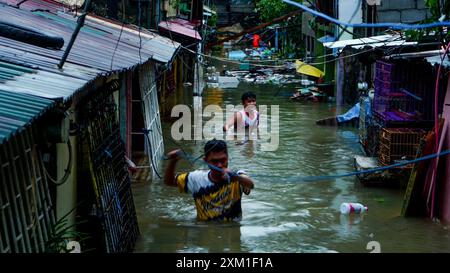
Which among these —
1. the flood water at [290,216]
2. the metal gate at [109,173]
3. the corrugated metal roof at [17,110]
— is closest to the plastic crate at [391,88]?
the flood water at [290,216]

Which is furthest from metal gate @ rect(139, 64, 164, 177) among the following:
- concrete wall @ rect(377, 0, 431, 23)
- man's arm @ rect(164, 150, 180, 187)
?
concrete wall @ rect(377, 0, 431, 23)

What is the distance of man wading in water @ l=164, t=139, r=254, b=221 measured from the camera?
25.8 feet

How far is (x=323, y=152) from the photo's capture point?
16141mm

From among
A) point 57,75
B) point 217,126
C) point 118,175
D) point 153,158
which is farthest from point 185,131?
point 57,75

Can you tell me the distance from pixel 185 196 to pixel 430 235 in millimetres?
4099

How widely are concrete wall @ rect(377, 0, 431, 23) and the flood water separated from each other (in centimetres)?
367

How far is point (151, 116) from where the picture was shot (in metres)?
14.2

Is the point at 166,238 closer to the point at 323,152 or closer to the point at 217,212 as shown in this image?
the point at 217,212

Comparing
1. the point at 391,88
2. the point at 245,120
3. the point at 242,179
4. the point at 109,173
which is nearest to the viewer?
the point at 109,173

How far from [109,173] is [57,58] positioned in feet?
4.45

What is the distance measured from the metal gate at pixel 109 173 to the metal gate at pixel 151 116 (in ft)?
12.7

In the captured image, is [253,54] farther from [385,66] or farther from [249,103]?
[385,66]

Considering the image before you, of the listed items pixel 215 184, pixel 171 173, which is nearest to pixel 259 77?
pixel 215 184

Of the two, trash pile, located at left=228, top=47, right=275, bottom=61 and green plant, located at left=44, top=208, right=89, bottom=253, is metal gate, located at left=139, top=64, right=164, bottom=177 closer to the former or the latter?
green plant, located at left=44, top=208, right=89, bottom=253
